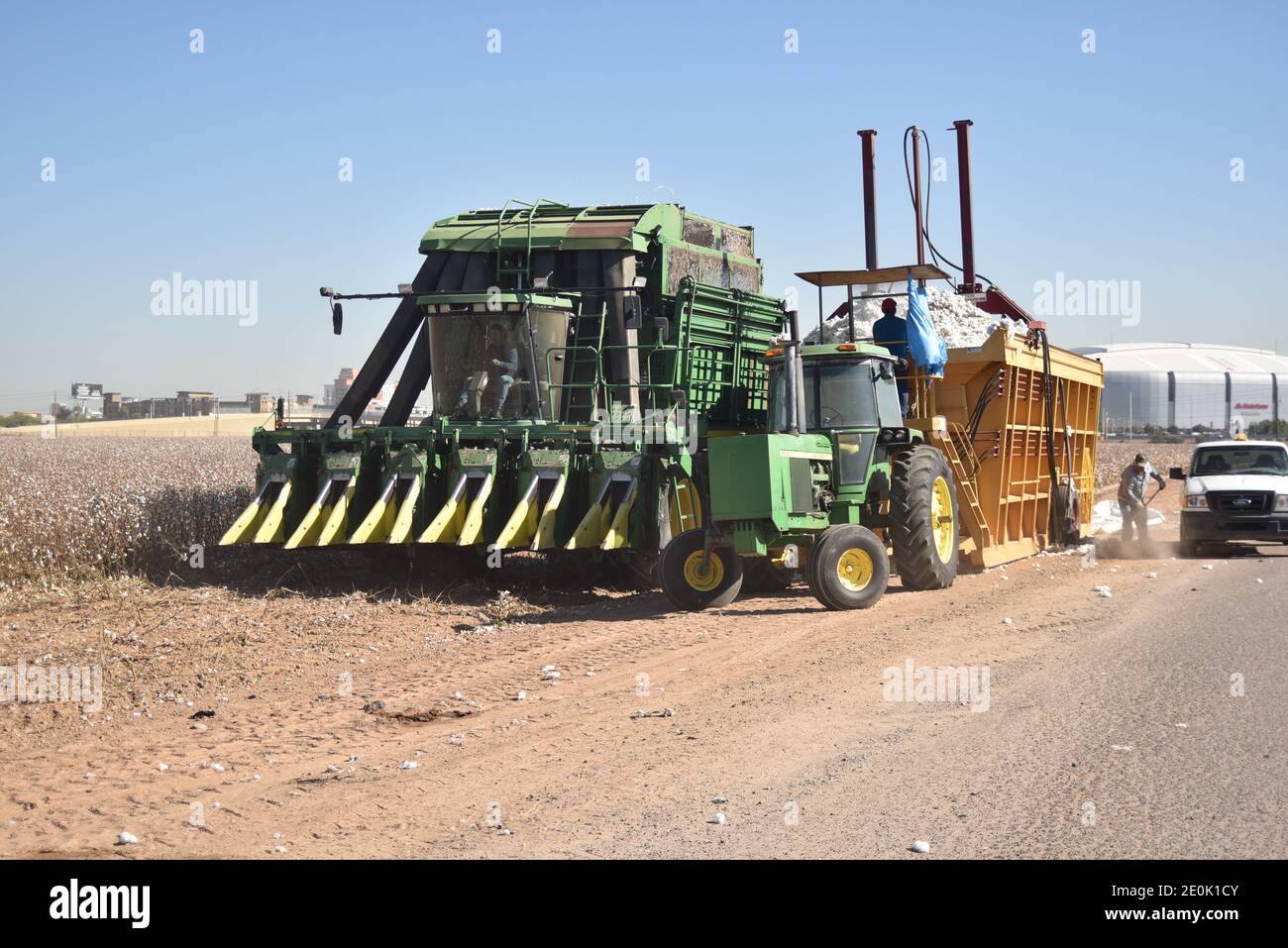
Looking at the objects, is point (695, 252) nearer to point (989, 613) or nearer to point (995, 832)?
point (989, 613)

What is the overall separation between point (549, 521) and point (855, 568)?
3.05 meters

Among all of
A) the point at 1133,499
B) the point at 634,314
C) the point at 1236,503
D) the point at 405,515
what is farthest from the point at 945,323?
the point at 405,515

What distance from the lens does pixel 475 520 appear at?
12.5m

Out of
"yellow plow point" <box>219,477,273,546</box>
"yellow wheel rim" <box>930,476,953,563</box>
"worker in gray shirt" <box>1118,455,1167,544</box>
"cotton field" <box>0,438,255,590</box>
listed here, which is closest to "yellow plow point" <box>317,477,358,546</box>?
"yellow plow point" <box>219,477,273,546</box>

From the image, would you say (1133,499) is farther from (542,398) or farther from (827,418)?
(542,398)

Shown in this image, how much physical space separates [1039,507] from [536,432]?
798cm

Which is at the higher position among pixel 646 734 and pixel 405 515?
pixel 405 515

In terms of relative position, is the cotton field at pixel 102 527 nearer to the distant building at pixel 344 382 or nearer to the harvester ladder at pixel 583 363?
the distant building at pixel 344 382

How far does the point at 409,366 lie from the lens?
14914 millimetres

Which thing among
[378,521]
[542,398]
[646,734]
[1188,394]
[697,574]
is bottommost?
[646,734]

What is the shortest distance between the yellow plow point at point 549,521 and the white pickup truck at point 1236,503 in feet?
29.9

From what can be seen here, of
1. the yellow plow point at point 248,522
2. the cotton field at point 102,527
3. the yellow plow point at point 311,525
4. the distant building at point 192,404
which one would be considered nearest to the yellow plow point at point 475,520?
the yellow plow point at point 311,525

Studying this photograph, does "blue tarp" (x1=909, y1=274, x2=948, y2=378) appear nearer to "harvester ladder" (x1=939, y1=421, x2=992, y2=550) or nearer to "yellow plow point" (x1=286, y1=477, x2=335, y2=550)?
"harvester ladder" (x1=939, y1=421, x2=992, y2=550)

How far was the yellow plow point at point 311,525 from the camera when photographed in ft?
42.5
